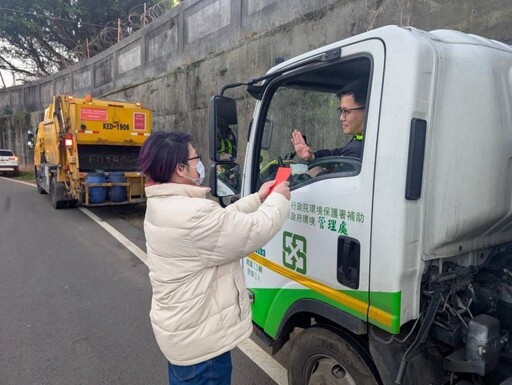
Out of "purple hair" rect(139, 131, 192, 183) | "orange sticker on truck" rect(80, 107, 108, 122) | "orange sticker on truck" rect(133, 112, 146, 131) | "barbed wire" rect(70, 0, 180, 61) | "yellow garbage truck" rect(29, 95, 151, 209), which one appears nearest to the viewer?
"purple hair" rect(139, 131, 192, 183)

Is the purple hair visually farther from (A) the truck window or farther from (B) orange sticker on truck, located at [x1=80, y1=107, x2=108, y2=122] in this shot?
(B) orange sticker on truck, located at [x1=80, y1=107, x2=108, y2=122]

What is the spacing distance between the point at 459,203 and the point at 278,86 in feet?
3.86

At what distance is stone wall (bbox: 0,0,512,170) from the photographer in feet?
Result: 17.0

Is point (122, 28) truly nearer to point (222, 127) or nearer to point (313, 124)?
point (313, 124)

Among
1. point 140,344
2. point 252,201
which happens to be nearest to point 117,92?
point 140,344

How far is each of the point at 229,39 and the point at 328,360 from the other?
372 inches

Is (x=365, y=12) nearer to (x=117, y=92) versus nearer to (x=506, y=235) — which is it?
(x=506, y=235)

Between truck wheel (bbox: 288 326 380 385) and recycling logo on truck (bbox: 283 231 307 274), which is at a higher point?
recycling logo on truck (bbox: 283 231 307 274)

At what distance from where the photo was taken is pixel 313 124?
106 inches

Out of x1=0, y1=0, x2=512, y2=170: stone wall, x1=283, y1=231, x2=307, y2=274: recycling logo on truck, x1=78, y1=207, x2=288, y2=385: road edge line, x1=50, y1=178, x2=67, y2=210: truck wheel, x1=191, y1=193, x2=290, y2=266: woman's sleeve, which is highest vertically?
x1=0, y1=0, x2=512, y2=170: stone wall

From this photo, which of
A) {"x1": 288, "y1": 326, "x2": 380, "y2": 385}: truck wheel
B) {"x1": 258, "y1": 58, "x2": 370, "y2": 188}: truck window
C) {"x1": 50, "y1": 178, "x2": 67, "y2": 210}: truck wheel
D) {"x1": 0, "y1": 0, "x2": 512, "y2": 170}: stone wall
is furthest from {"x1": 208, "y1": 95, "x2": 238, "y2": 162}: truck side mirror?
{"x1": 50, "y1": 178, "x2": 67, "y2": 210}: truck wheel

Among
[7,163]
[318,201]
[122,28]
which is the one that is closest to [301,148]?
[318,201]

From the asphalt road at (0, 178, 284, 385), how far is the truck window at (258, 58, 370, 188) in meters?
1.66

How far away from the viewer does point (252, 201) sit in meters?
1.92
